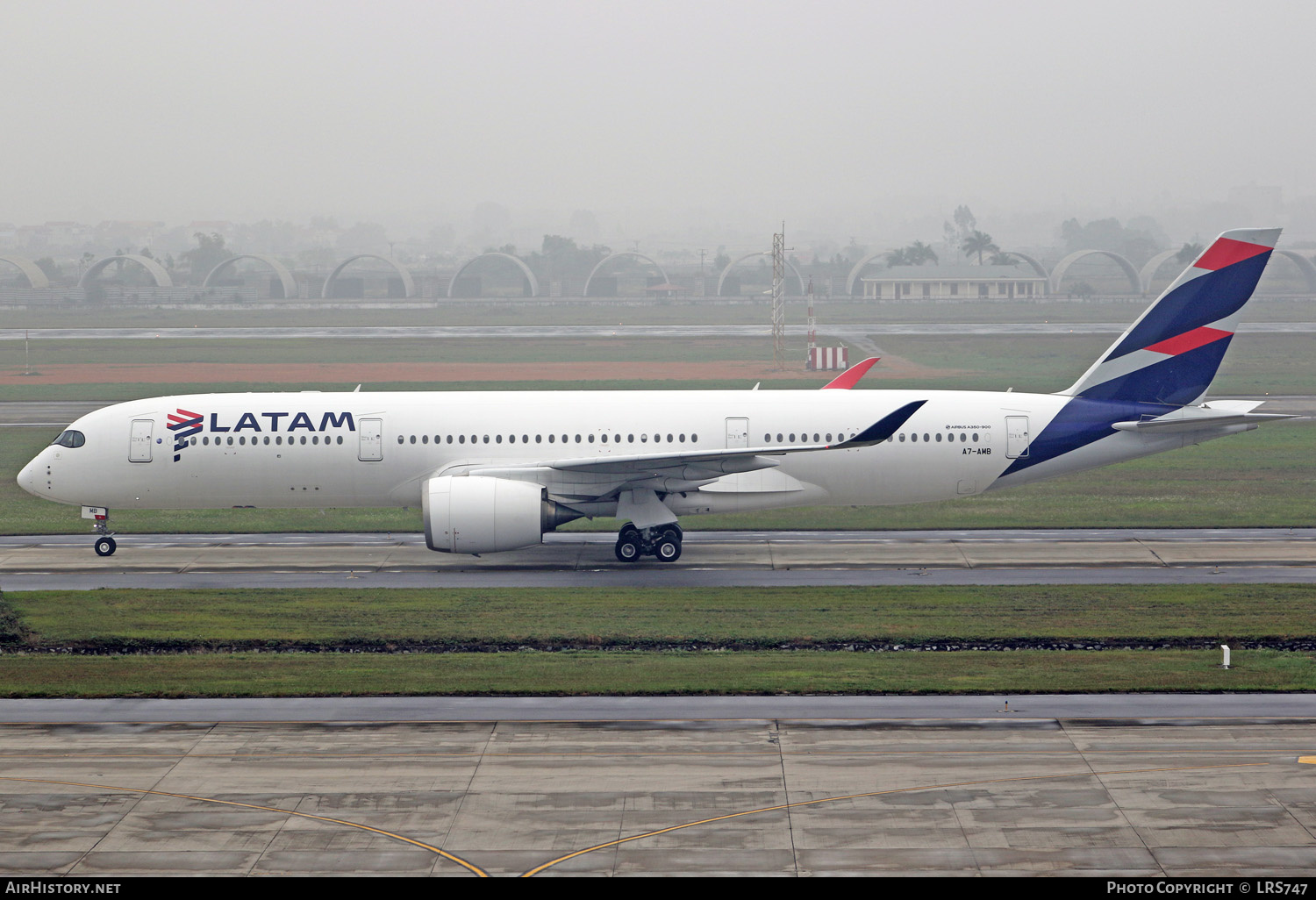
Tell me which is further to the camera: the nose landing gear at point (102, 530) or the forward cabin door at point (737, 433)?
the nose landing gear at point (102, 530)

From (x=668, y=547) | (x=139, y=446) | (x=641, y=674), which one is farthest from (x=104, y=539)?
(x=641, y=674)

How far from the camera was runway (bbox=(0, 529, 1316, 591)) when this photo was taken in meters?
30.1

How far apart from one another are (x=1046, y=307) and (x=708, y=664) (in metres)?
139

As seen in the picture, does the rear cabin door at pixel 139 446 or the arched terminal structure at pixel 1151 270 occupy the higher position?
the arched terminal structure at pixel 1151 270

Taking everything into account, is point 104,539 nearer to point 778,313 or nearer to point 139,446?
point 139,446

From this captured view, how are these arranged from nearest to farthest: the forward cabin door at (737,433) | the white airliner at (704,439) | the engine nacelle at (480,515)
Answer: the engine nacelle at (480,515) → the white airliner at (704,439) → the forward cabin door at (737,433)

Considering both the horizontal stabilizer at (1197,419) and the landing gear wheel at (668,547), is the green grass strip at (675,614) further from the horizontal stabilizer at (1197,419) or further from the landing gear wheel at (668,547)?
the horizontal stabilizer at (1197,419)

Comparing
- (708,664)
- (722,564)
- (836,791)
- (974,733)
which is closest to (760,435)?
(722,564)

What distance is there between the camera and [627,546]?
32.1 m

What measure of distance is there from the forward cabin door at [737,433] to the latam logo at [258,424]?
1006 cm

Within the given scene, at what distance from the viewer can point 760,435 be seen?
32656 millimetres

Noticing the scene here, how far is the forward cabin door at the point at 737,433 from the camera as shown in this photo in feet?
107

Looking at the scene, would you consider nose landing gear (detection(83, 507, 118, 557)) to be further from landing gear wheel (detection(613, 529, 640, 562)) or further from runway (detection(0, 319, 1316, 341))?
runway (detection(0, 319, 1316, 341))

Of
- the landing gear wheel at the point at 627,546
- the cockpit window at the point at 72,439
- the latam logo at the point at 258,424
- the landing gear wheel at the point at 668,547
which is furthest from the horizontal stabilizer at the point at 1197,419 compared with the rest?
the cockpit window at the point at 72,439
